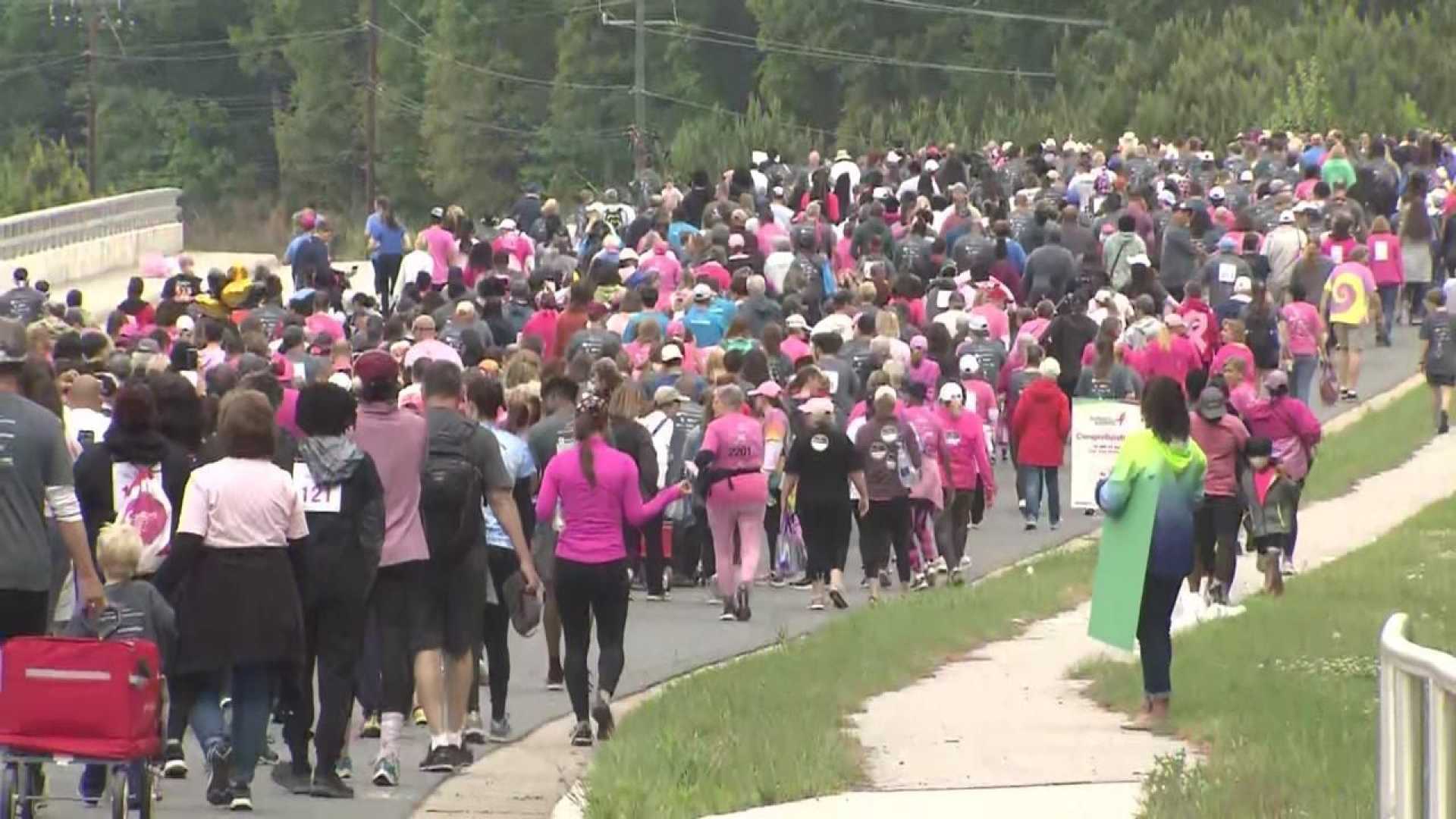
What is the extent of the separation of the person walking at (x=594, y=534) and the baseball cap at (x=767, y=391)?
6.37 metres

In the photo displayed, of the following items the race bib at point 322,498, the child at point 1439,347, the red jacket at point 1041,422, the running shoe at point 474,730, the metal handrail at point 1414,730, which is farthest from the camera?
the child at point 1439,347

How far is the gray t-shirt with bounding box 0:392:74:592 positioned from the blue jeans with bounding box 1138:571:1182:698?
5.37 m

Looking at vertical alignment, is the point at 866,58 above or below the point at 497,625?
below

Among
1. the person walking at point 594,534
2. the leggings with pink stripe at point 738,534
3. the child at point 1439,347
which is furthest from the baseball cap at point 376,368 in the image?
the child at point 1439,347

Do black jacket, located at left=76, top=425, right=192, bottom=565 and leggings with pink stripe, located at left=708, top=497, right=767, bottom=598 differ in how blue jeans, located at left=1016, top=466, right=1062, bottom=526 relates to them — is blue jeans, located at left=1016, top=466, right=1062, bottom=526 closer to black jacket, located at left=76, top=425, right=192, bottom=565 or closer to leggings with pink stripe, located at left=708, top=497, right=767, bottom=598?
leggings with pink stripe, located at left=708, top=497, right=767, bottom=598

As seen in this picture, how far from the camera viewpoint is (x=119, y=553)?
12922mm

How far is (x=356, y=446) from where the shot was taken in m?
13.8

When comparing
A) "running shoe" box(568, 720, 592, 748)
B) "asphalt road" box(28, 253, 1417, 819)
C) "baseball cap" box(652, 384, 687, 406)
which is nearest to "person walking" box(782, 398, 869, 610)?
"asphalt road" box(28, 253, 1417, 819)

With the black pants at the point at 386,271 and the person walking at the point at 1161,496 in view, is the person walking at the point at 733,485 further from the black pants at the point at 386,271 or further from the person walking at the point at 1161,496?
the black pants at the point at 386,271

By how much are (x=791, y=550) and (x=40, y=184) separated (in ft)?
130

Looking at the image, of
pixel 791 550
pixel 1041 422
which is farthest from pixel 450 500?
pixel 1041 422

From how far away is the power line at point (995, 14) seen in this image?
4035 inches

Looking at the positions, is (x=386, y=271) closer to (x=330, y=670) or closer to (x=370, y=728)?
(x=370, y=728)

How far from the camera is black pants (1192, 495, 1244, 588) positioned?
20328 mm
